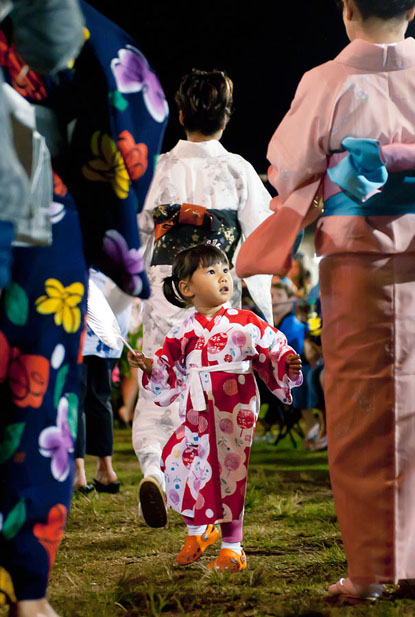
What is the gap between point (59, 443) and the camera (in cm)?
185

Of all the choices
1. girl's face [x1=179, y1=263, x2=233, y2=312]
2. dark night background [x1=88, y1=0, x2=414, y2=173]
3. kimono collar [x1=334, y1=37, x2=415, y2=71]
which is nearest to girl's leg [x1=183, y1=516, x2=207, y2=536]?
girl's face [x1=179, y1=263, x2=233, y2=312]

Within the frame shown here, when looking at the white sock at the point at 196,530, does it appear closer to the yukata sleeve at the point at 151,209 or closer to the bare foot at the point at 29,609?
the bare foot at the point at 29,609

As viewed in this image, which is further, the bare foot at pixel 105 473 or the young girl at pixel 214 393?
the bare foot at pixel 105 473

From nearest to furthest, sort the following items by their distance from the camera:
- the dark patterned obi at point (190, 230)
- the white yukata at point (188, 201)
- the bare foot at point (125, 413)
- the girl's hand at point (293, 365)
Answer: the girl's hand at point (293, 365), the dark patterned obi at point (190, 230), the white yukata at point (188, 201), the bare foot at point (125, 413)

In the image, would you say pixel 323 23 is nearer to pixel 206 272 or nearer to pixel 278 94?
pixel 278 94

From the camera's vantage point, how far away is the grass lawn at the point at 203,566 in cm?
231

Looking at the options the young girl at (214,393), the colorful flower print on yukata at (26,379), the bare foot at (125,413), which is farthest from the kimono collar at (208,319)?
the bare foot at (125,413)

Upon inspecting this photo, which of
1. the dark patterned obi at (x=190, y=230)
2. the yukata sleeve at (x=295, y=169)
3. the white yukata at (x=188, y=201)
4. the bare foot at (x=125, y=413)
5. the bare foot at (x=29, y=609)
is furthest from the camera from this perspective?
the bare foot at (x=125, y=413)

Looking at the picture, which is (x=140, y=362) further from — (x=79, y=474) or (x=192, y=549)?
(x=79, y=474)

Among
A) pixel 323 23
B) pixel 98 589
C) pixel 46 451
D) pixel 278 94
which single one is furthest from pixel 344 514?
pixel 278 94

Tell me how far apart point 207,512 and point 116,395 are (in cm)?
659

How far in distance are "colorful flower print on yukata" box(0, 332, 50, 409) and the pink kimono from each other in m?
0.90

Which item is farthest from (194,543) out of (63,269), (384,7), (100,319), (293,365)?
(384,7)

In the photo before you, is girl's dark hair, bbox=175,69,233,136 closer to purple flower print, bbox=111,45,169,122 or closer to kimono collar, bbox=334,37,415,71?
kimono collar, bbox=334,37,415,71
